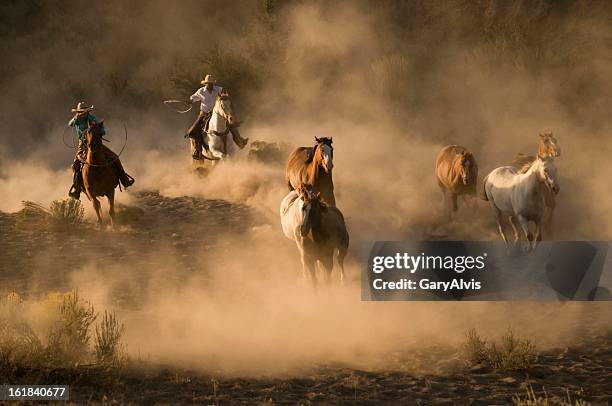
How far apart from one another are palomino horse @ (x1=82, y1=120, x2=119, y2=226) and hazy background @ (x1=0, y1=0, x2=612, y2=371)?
2.47 meters

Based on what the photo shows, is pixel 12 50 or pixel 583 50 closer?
pixel 583 50

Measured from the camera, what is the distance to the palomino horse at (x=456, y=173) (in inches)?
642

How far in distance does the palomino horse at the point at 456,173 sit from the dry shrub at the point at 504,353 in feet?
21.5

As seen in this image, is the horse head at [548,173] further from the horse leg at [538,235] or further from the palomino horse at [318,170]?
the palomino horse at [318,170]

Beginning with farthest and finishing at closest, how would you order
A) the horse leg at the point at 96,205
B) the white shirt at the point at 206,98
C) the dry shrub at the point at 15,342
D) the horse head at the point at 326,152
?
1. the white shirt at the point at 206,98
2. the horse leg at the point at 96,205
3. the horse head at the point at 326,152
4. the dry shrub at the point at 15,342

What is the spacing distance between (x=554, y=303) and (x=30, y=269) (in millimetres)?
8480

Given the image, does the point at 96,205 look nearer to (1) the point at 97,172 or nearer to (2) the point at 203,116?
(1) the point at 97,172

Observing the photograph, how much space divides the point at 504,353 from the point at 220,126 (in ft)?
38.1

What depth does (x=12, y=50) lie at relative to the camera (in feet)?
109

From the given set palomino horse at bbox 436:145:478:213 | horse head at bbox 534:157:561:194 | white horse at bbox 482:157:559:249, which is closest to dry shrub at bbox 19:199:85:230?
palomino horse at bbox 436:145:478:213

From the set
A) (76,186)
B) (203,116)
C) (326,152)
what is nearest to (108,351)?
(326,152)

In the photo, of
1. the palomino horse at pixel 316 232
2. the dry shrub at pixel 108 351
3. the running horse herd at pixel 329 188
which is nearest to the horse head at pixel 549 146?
the running horse herd at pixel 329 188

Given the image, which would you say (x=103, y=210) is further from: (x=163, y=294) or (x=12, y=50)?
(x=12, y=50)

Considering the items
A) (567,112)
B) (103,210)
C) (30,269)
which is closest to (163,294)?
(30,269)
